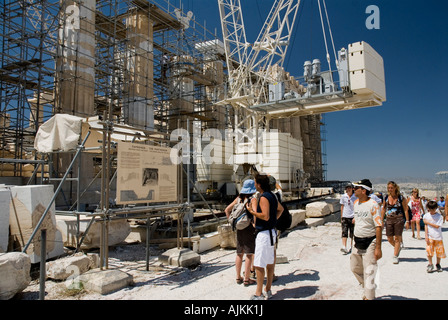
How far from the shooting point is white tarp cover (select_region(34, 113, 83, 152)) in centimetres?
604

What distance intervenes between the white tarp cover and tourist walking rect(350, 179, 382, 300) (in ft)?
16.6

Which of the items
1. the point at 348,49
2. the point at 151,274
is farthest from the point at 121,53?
the point at 151,274

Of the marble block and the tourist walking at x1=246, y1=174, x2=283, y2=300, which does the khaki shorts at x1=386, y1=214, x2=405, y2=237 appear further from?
the marble block

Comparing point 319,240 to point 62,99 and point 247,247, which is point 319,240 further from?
point 62,99

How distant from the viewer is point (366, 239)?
4047 mm

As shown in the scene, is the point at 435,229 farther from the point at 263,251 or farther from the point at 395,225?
the point at 263,251

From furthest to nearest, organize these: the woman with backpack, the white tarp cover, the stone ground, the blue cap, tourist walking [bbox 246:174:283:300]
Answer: the white tarp cover < the blue cap < the woman with backpack < the stone ground < tourist walking [bbox 246:174:283:300]

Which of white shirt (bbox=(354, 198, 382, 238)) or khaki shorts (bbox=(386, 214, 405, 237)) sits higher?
white shirt (bbox=(354, 198, 382, 238))

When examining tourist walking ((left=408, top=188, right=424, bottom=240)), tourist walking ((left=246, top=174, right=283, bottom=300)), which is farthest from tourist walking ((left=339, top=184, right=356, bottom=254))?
tourist walking ((left=246, top=174, right=283, bottom=300))

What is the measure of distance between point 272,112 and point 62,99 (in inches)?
403

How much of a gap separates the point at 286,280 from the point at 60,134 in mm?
5060

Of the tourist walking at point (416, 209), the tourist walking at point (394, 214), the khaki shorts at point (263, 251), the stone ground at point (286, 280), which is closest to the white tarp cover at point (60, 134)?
the stone ground at point (286, 280)

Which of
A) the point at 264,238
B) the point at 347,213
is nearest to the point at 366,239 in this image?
the point at 264,238

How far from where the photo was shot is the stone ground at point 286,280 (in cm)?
452
